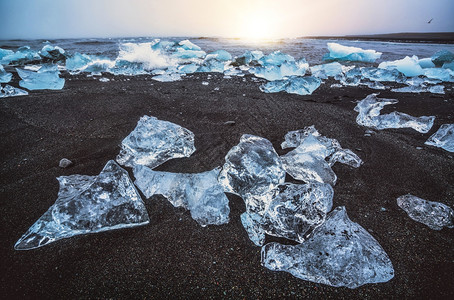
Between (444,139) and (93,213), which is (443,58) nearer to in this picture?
(444,139)

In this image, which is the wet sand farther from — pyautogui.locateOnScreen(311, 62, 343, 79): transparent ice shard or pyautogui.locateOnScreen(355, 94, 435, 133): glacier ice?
pyautogui.locateOnScreen(311, 62, 343, 79): transparent ice shard

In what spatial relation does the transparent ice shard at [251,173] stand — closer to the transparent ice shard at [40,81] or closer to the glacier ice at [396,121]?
the glacier ice at [396,121]

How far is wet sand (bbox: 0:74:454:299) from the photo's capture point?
3.21 feet

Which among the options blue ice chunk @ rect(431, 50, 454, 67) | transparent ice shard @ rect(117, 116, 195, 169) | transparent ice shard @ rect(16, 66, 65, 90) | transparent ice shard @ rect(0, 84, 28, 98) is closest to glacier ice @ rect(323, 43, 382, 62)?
blue ice chunk @ rect(431, 50, 454, 67)

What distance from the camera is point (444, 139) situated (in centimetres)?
212

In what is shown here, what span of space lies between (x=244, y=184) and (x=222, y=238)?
0.39 metres

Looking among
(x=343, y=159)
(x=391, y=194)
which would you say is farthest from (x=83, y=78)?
(x=391, y=194)

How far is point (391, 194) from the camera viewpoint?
1527 mm

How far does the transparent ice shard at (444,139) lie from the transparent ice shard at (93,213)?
9.21 ft

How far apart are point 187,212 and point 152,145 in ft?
2.44

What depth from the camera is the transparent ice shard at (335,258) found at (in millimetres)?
998

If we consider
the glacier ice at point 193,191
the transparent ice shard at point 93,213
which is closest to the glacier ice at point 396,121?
the glacier ice at point 193,191

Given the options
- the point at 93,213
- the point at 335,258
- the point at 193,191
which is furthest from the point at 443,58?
the point at 93,213

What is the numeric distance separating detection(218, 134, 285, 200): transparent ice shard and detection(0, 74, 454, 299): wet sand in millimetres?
112
